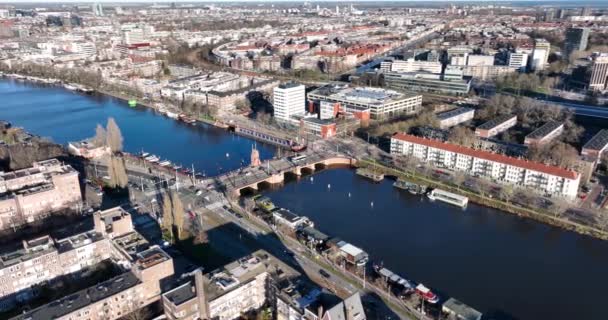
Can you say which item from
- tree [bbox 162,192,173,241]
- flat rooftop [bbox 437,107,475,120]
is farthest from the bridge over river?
flat rooftop [bbox 437,107,475,120]

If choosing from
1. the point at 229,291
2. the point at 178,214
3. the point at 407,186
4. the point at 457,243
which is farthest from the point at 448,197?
the point at 229,291

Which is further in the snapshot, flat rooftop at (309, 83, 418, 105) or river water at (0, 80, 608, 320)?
flat rooftop at (309, 83, 418, 105)

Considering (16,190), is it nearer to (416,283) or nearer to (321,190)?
(321,190)

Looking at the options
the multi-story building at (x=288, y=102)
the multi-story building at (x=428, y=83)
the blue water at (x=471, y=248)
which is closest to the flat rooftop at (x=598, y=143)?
the blue water at (x=471, y=248)

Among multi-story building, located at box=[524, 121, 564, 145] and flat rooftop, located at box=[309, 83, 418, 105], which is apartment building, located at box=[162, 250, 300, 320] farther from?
flat rooftop, located at box=[309, 83, 418, 105]

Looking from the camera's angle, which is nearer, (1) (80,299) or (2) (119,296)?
(1) (80,299)

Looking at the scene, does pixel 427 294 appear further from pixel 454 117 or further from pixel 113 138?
pixel 113 138
